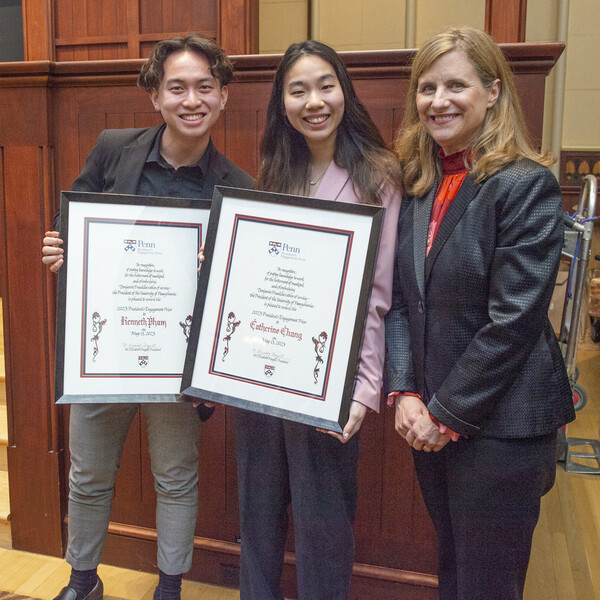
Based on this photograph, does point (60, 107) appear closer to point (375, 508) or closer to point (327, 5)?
point (375, 508)

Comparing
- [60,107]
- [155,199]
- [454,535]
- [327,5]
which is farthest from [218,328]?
[327,5]

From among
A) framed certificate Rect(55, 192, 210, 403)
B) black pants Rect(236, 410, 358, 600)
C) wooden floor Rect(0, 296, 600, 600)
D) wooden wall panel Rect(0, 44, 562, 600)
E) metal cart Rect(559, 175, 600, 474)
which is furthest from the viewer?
metal cart Rect(559, 175, 600, 474)

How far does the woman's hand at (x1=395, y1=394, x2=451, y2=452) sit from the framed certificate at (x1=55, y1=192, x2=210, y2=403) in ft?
1.84

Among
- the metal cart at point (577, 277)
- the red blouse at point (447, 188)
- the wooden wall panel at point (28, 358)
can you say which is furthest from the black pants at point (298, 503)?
the metal cart at point (577, 277)

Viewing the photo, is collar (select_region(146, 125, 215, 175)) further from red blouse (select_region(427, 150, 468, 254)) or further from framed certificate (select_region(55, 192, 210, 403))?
red blouse (select_region(427, 150, 468, 254))

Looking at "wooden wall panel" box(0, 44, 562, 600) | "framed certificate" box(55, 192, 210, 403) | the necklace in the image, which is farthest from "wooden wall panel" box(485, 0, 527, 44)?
"framed certificate" box(55, 192, 210, 403)

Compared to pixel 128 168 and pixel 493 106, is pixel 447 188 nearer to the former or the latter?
pixel 493 106

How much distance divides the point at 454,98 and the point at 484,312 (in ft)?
1.38

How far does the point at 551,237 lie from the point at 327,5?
4.42 m

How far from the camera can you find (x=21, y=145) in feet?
6.94

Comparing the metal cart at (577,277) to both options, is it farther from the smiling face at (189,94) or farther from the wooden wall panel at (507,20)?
the smiling face at (189,94)

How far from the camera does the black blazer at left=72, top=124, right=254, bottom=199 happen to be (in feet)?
5.32

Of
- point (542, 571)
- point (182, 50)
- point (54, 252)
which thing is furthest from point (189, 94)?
point (542, 571)

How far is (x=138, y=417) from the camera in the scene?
2172 mm
